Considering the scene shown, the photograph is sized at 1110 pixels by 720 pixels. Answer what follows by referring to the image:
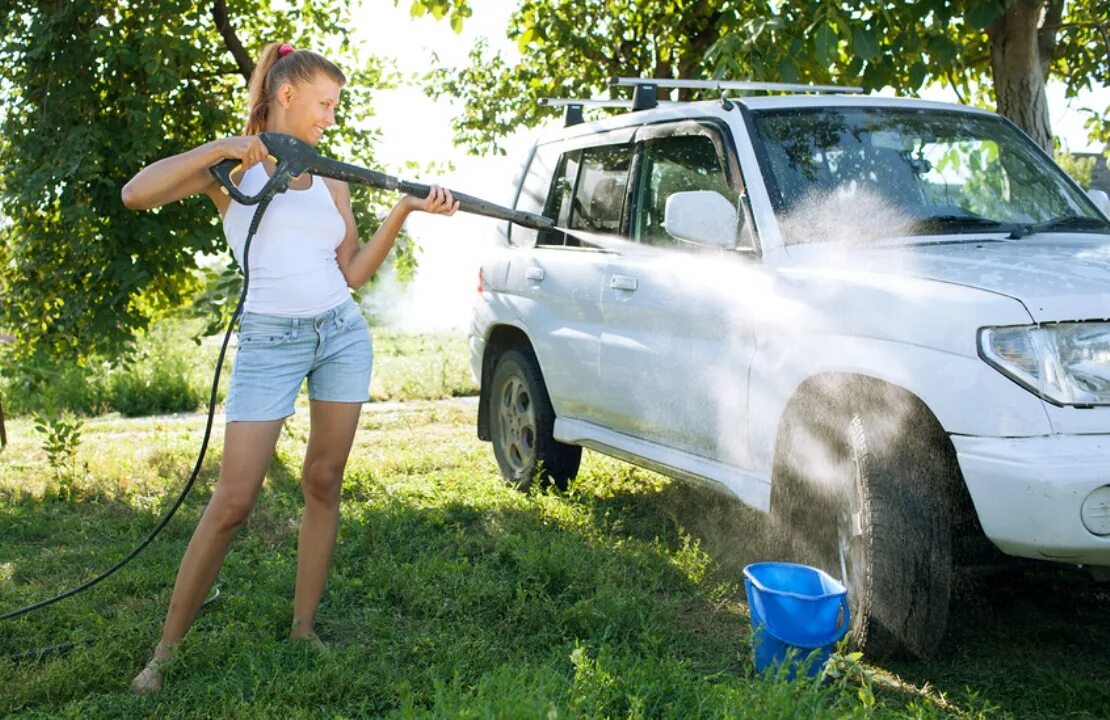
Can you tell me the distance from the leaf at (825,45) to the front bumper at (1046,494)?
135 inches

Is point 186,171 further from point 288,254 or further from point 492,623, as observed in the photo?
point 492,623

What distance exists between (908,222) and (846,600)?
1557mm

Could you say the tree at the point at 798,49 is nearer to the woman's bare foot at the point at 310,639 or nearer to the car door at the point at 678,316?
the car door at the point at 678,316

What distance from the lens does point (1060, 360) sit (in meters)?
3.86

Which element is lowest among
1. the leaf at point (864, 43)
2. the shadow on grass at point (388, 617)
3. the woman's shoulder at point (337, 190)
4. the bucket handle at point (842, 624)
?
the shadow on grass at point (388, 617)

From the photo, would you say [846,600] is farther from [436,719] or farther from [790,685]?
[436,719]

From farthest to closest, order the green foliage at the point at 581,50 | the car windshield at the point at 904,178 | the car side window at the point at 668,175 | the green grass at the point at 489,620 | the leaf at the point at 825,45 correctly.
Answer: the green foliage at the point at 581,50 < the leaf at the point at 825,45 < the car side window at the point at 668,175 < the car windshield at the point at 904,178 < the green grass at the point at 489,620

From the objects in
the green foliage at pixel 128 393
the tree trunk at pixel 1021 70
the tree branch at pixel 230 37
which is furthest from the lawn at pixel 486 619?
the green foliage at pixel 128 393

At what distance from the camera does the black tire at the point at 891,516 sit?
4219 millimetres

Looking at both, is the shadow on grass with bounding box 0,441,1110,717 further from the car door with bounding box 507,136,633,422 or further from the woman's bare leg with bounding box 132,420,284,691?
the car door with bounding box 507,136,633,422

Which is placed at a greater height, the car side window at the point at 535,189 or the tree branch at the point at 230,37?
the tree branch at the point at 230,37

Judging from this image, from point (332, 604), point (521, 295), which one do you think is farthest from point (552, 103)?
point (332, 604)

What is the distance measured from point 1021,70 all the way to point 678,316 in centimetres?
418

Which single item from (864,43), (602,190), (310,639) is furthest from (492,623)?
(864,43)
